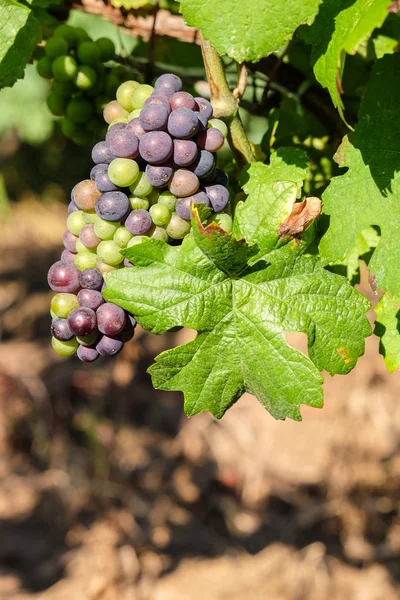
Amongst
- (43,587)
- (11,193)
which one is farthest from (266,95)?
(11,193)

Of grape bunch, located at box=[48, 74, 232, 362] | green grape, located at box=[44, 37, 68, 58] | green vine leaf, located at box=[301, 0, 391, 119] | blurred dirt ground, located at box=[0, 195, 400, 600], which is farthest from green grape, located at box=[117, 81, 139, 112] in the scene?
blurred dirt ground, located at box=[0, 195, 400, 600]

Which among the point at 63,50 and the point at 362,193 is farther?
the point at 63,50

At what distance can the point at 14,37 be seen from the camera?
4.15ft

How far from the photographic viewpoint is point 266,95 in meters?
1.59

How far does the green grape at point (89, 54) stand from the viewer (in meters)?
1.54

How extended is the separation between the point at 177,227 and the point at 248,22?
34cm

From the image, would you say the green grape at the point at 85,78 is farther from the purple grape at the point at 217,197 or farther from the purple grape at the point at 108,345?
the purple grape at the point at 108,345

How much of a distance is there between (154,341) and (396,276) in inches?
186

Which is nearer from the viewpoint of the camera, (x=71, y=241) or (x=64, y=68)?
(x=71, y=241)

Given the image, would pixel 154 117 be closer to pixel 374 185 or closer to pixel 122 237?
pixel 122 237

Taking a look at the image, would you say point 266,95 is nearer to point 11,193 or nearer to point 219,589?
point 219,589

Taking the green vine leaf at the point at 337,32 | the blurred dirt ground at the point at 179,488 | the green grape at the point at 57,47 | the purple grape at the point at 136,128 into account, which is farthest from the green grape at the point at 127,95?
the blurred dirt ground at the point at 179,488

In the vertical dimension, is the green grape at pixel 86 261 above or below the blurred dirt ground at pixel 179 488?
above

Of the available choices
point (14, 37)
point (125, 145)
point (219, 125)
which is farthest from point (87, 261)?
point (14, 37)
